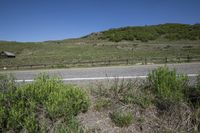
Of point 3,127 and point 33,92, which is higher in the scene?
point 33,92

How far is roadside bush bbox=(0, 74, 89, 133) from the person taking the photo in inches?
226

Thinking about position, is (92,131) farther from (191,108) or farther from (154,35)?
(154,35)

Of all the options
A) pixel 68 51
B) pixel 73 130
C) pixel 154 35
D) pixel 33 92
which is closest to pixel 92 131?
pixel 73 130

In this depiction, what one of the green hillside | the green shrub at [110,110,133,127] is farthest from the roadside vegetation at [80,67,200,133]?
the green hillside

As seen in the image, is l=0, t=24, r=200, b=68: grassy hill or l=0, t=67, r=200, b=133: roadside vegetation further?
l=0, t=24, r=200, b=68: grassy hill

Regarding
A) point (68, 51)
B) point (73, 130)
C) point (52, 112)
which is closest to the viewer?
point (73, 130)

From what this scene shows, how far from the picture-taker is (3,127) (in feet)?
19.7

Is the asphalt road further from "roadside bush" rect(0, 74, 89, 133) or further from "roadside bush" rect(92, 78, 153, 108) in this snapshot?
"roadside bush" rect(0, 74, 89, 133)

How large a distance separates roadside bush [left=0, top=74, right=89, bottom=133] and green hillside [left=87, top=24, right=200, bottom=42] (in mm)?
44114

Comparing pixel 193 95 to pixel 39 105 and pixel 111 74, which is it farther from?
pixel 111 74

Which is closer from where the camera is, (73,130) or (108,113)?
(73,130)

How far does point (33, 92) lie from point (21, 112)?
2.56ft

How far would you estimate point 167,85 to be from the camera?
23.1 feet

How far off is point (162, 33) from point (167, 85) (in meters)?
49.3
